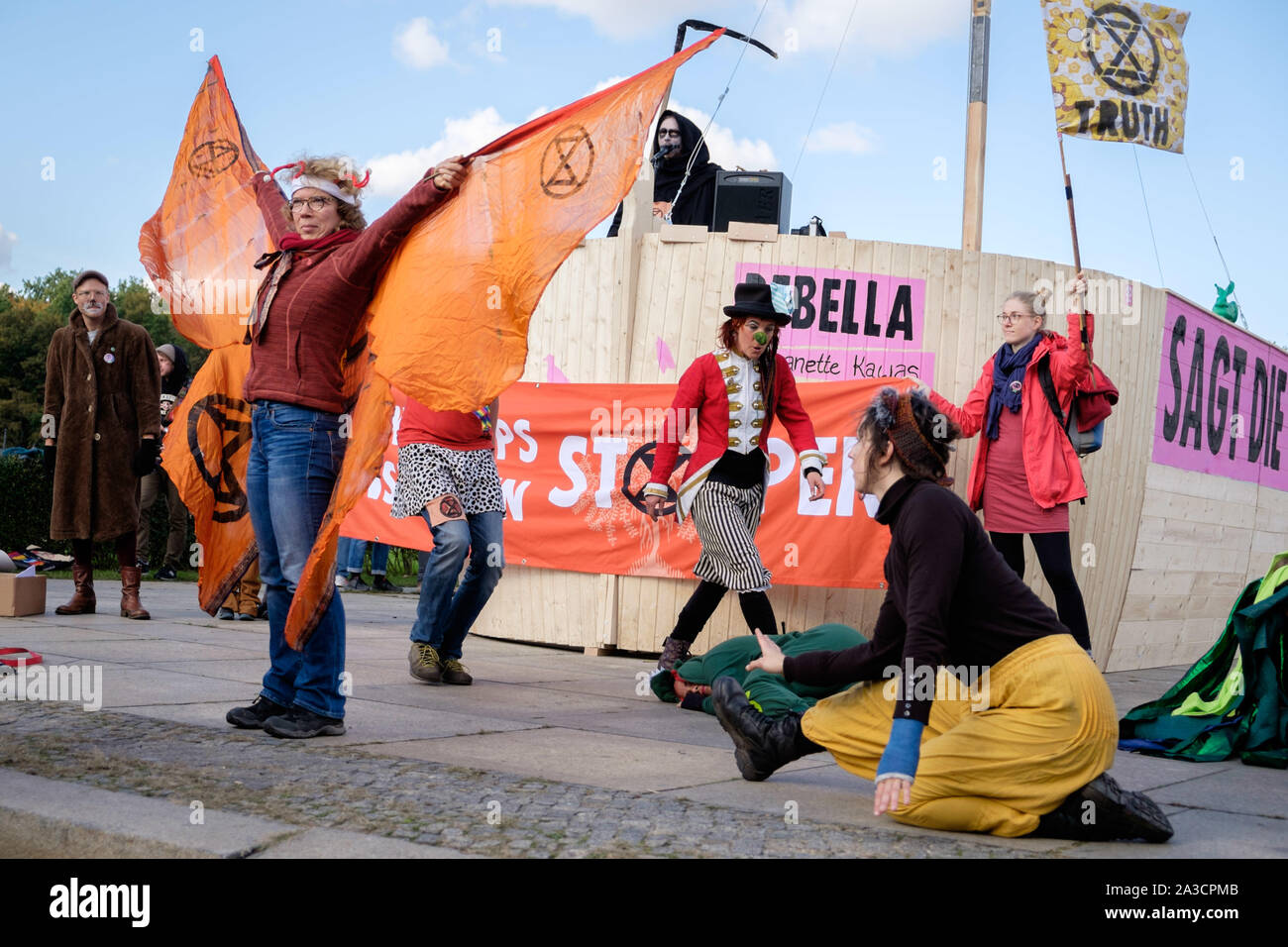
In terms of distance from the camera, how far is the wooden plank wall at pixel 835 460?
25.9 feet

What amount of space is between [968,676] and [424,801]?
5.50ft

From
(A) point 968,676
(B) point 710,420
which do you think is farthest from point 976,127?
(A) point 968,676

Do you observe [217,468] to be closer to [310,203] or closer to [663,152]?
[310,203]

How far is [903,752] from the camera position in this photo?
3.34m

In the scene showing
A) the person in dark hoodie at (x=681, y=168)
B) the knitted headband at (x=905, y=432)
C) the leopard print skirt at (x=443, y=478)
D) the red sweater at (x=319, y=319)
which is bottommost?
the leopard print skirt at (x=443, y=478)

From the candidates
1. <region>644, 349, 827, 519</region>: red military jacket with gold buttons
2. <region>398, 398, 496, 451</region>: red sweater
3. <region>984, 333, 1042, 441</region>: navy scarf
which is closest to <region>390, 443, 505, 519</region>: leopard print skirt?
<region>398, 398, 496, 451</region>: red sweater

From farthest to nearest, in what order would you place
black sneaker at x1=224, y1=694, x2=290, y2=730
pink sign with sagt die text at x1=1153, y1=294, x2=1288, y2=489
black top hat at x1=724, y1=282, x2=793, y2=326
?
1. pink sign with sagt die text at x1=1153, y1=294, x2=1288, y2=489
2. black top hat at x1=724, y1=282, x2=793, y2=326
3. black sneaker at x1=224, y1=694, x2=290, y2=730

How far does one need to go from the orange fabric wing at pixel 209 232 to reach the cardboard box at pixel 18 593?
3.57 meters

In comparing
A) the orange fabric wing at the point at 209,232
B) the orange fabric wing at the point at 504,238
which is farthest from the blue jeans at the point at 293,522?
the orange fabric wing at the point at 209,232

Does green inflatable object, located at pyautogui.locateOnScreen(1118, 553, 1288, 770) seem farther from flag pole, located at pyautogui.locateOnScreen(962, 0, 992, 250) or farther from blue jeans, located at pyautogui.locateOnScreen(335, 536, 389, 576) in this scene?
blue jeans, located at pyautogui.locateOnScreen(335, 536, 389, 576)

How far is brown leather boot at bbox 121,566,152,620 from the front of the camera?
27.9 ft

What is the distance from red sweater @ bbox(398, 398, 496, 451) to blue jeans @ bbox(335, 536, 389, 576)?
7028mm

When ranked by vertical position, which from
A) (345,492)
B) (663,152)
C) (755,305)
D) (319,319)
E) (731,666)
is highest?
(663,152)

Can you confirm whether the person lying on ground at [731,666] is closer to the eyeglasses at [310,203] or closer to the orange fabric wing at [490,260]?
the orange fabric wing at [490,260]
